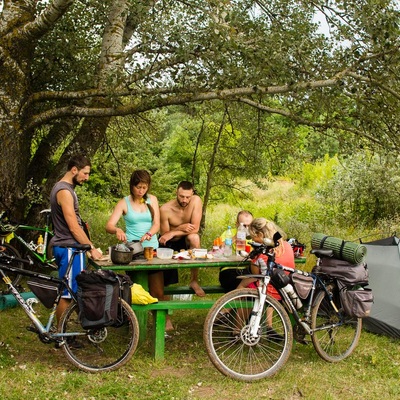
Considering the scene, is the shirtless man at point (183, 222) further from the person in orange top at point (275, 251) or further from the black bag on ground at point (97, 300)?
the black bag on ground at point (97, 300)

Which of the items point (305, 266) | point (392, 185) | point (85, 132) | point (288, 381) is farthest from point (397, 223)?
point (288, 381)

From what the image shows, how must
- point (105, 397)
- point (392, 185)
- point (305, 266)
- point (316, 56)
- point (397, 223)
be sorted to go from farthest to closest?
1. point (392, 185)
2. point (397, 223)
3. point (305, 266)
4. point (316, 56)
5. point (105, 397)

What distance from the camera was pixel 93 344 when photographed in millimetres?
4668

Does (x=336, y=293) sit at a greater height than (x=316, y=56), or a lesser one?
lesser

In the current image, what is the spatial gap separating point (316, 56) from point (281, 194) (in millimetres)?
13469

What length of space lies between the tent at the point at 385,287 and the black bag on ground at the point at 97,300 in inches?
107

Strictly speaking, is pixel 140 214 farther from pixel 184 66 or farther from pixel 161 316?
pixel 184 66

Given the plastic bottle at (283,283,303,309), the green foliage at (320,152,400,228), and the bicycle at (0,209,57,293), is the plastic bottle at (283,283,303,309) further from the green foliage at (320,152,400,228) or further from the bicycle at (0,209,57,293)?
the green foliage at (320,152,400,228)

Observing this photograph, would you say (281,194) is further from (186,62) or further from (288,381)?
(288,381)

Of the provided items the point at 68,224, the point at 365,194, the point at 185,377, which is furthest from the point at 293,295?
the point at 365,194

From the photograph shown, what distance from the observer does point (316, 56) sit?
7.10 metres

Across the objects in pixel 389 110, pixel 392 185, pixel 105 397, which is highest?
pixel 389 110

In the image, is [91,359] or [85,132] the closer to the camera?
[91,359]

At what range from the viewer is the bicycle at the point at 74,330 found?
451cm
